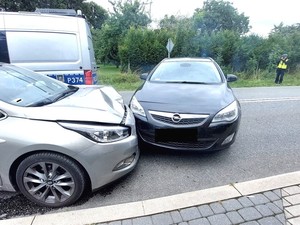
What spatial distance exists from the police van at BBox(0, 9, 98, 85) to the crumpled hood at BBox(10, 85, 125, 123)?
1.68 metres

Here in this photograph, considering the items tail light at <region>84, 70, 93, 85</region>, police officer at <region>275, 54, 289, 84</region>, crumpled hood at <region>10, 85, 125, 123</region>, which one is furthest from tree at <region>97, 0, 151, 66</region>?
crumpled hood at <region>10, 85, 125, 123</region>

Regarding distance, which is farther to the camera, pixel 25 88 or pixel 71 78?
pixel 71 78

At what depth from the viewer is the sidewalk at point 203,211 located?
6.85 ft

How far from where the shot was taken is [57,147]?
215 cm

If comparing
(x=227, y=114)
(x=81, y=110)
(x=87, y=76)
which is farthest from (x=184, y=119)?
(x=87, y=76)

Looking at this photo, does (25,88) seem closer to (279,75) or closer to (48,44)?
(48,44)

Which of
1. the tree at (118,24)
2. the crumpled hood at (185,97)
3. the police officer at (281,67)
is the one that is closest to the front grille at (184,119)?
the crumpled hood at (185,97)

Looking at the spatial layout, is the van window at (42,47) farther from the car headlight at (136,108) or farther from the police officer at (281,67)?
the police officer at (281,67)

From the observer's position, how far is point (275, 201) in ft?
7.65

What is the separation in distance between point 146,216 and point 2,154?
4.83 ft

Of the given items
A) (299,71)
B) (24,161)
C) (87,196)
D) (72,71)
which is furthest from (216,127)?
(299,71)

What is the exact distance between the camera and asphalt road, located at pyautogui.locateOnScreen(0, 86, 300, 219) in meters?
2.45

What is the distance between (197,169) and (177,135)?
53 cm

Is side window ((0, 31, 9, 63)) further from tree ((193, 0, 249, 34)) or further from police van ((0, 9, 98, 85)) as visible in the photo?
tree ((193, 0, 249, 34))
